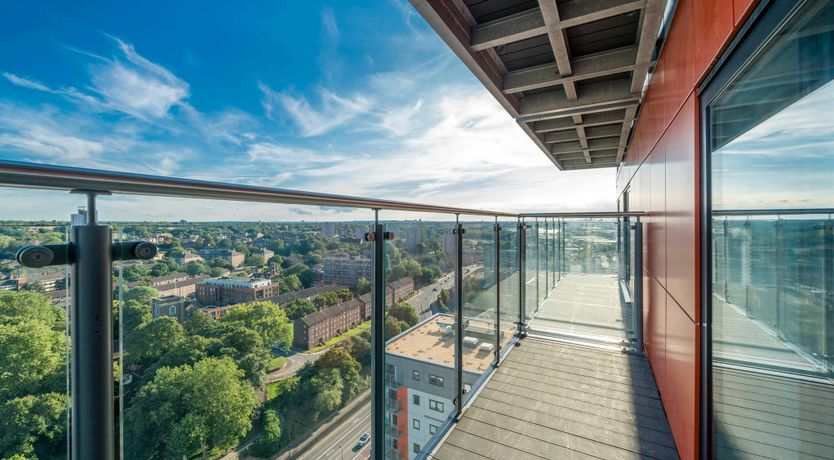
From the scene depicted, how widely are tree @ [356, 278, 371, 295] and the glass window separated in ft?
4.53

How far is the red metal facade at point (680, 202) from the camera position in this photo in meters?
1.50

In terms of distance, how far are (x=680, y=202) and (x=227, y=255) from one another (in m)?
2.21

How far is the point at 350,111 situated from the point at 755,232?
3298 cm

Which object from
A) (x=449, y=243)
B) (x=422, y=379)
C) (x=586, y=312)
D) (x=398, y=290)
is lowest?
(x=586, y=312)

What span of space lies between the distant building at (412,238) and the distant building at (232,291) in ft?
2.99

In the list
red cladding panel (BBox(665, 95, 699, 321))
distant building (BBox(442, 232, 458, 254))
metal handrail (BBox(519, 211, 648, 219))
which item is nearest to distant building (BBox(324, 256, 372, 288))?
distant building (BBox(442, 232, 458, 254))

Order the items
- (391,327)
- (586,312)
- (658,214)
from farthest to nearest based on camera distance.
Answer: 1. (586,312)
2. (658,214)
3. (391,327)

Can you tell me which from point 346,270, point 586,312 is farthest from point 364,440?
point 586,312

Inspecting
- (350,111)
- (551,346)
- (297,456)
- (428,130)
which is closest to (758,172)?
(297,456)

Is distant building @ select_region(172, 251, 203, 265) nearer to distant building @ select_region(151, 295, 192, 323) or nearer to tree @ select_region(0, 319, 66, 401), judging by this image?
distant building @ select_region(151, 295, 192, 323)

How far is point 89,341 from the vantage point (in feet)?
2.14

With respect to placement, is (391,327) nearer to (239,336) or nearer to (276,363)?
(276,363)

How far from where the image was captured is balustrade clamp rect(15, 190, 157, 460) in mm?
647

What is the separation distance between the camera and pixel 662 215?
2438 mm
